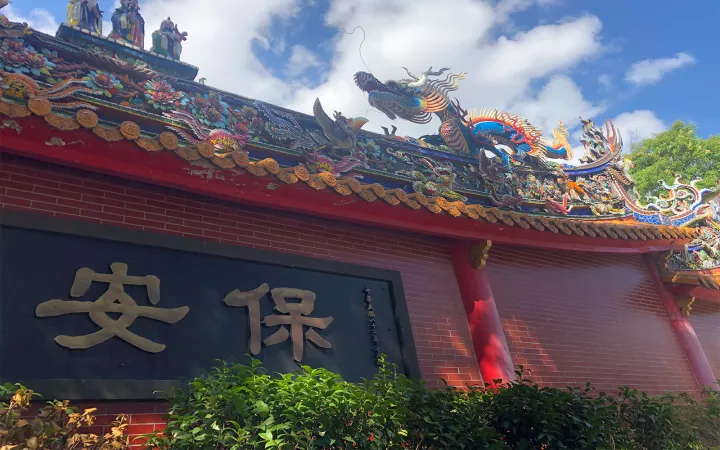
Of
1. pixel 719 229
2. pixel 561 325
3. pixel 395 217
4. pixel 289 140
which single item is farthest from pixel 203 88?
pixel 719 229

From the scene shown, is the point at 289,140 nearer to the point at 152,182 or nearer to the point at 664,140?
the point at 152,182

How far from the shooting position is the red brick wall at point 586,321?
17.1 ft

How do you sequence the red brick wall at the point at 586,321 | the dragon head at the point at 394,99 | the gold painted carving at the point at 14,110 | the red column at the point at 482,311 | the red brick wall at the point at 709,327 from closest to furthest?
the gold painted carving at the point at 14,110 < the red column at the point at 482,311 < the red brick wall at the point at 586,321 < the dragon head at the point at 394,99 < the red brick wall at the point at 709,327

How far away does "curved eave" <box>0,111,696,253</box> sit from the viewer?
3.10m

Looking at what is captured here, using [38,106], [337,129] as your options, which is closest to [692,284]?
[337,129]

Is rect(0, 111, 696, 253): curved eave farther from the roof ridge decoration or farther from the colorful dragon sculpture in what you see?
the colorful dragon sculpture

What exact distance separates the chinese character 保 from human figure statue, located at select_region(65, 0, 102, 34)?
11.2 ft

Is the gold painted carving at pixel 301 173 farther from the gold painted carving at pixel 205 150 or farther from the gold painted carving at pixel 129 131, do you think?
the gold painted carving at pixel 129 131

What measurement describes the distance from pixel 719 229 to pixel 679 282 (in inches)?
88.4

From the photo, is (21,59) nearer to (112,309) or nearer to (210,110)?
(210,110)

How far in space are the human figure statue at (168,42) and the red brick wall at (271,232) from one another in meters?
2.55

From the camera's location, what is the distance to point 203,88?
210 inches

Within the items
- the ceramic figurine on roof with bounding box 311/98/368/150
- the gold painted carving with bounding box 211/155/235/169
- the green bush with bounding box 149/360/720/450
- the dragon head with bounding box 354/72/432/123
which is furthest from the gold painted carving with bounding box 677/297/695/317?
the gold painted carving with bounding box 211/155/235/169

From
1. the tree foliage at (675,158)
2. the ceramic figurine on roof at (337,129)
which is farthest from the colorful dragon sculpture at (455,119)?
the tree foliage at (675,158)
